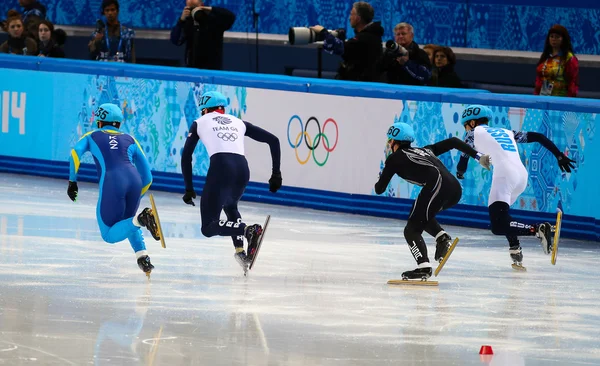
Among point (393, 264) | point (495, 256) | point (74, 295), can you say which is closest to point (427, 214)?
point (393, 264)

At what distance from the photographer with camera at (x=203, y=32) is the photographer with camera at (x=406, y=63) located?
228 cm

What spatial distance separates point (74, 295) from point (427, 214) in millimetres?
2998

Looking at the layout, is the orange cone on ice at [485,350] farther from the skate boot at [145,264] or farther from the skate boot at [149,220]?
the skate boot at [145,264]

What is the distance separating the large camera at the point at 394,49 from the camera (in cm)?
1517

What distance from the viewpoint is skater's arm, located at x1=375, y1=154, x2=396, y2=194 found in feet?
36.4

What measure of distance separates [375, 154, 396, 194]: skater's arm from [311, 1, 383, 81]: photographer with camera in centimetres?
380

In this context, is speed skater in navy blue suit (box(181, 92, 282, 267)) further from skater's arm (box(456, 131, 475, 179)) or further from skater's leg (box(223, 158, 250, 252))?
skater's arm (box(456, 131, 475, 179))

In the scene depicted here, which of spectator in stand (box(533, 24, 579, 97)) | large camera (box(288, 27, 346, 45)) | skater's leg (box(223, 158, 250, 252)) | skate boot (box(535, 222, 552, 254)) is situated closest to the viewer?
skater's leg (box(223, 158, 250, 252))

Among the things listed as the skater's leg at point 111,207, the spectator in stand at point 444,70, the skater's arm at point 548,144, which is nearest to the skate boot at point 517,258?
the skater's arm at point 548,144

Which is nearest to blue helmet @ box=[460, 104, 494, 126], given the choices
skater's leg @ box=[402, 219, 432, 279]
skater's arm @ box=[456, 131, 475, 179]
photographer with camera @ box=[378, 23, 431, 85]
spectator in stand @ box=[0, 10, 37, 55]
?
skater's arm @ box=[456, 131, 475, 179]

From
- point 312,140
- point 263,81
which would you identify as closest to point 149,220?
point 312,140

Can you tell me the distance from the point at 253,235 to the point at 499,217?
94.4 inches

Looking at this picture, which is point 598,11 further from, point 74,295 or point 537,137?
point 74,295

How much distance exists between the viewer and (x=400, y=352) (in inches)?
329
